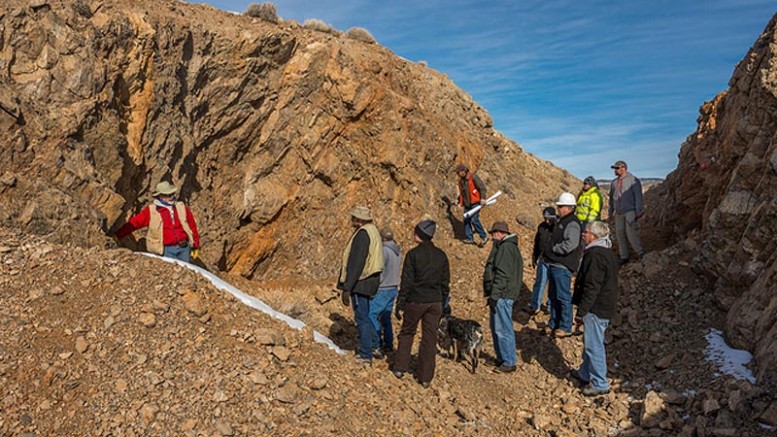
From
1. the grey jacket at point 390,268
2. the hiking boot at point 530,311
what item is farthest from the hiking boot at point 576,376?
the grey jacket at point 390,268

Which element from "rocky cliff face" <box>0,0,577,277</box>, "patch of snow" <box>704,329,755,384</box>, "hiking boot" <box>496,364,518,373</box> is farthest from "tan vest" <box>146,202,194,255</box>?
"patch of snow" <box>704,329,755,384</box>

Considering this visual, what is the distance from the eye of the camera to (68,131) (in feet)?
26.2

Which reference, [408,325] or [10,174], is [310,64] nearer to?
[10,174]

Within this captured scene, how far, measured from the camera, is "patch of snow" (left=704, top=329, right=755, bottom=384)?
21.0ft

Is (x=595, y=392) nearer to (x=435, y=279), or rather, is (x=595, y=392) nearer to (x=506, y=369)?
(x=506, y=369)

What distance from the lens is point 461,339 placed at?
740 cm

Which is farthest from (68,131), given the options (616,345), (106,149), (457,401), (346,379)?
(616,345)

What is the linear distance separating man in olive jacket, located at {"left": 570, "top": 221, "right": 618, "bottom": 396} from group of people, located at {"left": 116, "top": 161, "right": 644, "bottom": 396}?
0.04ft

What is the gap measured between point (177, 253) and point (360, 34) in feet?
34.7

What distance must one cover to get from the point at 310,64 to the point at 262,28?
1318 millimetres

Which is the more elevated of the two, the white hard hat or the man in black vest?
the white hard hat

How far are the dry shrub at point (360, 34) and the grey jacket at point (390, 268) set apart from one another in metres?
10.7

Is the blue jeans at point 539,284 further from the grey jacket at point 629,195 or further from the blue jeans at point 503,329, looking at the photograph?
the grey jacket at point 629,195

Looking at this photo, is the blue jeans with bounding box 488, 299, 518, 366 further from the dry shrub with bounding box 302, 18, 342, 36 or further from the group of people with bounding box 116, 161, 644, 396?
the dry shrub with bounding box 302, 18, 342, 36
